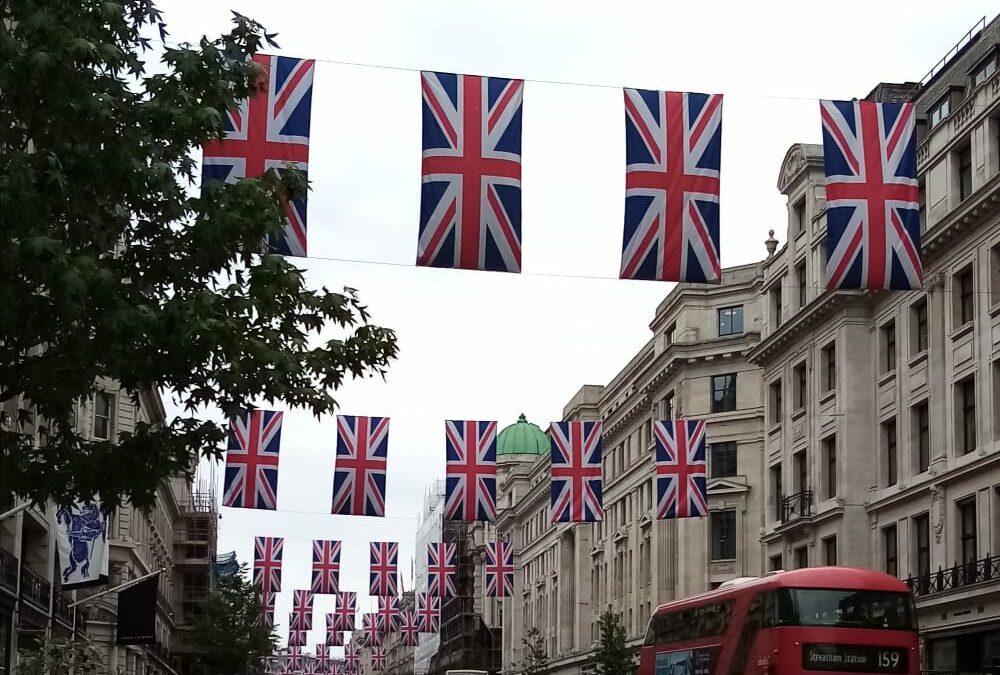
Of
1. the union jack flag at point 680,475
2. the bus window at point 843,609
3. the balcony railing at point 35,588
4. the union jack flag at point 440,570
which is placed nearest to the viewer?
the bus window at point 843,609

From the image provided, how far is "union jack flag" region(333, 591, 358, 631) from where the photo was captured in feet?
370

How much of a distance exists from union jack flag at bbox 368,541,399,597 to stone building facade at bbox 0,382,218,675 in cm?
1060

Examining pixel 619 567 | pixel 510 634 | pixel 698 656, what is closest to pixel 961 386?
pixel 698 656

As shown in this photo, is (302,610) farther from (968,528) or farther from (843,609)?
(843,609)

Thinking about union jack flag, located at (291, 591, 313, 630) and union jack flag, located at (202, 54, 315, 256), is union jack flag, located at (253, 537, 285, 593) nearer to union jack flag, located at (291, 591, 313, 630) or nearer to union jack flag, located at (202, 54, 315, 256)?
union jack flag, located at (291, 591, 313, 630)

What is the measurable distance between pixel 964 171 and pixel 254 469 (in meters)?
23.2

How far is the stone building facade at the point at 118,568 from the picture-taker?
147ft

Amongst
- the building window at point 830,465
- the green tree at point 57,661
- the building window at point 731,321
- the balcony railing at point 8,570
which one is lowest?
the green tree at point 57,661

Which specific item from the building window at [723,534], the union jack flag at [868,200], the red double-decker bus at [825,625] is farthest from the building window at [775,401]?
the union jack flag at [868,200]

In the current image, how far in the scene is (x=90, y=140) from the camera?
54.6ft

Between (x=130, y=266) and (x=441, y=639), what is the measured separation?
16830cm

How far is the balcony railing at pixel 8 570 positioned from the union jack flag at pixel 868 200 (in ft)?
78.4

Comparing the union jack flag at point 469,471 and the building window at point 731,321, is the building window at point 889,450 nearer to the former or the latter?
the union jack flag at point 469,471

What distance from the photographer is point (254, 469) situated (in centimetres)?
4741
